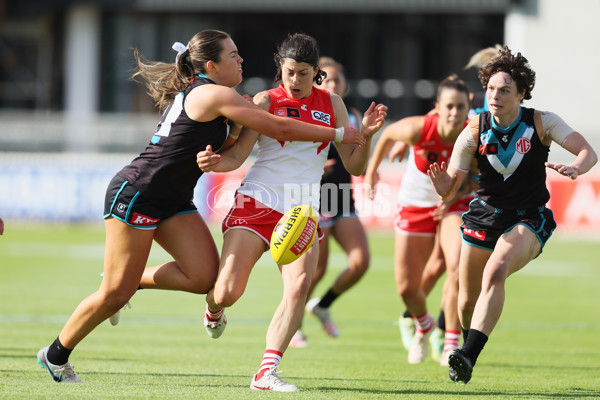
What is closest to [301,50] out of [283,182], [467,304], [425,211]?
[283,182]

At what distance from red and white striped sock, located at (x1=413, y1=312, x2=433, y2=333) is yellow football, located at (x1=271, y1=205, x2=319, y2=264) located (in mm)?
2478

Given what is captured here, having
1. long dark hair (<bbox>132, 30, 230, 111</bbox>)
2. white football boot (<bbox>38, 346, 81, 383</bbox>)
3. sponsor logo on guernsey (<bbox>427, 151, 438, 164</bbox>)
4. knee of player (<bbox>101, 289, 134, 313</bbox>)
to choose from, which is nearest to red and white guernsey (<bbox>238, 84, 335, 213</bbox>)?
long dark hair (<bbox>132, 30, 230, 111</bbox>)

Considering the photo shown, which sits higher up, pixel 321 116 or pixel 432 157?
pixel 321 116

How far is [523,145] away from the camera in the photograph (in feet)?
20.2

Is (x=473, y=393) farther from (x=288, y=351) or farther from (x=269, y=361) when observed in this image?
(x=288, y=351)

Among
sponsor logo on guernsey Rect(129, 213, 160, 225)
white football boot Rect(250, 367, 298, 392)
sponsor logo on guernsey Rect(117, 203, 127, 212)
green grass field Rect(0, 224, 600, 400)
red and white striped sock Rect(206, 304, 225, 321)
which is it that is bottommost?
green grass field Rect(0, 224, 600, 400)

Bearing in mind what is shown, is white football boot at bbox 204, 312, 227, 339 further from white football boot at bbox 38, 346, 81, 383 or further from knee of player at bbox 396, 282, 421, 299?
knee of player at bbox 396, 282, 421, 299

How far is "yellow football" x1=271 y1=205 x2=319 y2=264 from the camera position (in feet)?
19.2

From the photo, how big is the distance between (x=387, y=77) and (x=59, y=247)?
15.3 m

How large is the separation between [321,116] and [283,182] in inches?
21.0

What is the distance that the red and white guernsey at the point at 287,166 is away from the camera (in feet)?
20.4

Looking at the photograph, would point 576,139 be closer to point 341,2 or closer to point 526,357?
point 526,357

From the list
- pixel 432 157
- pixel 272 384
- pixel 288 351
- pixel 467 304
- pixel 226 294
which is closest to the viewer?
pixel 272 384

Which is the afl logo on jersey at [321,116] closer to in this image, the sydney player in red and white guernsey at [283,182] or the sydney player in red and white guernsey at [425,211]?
the sydney player in red and white guernsey at [283,182]
